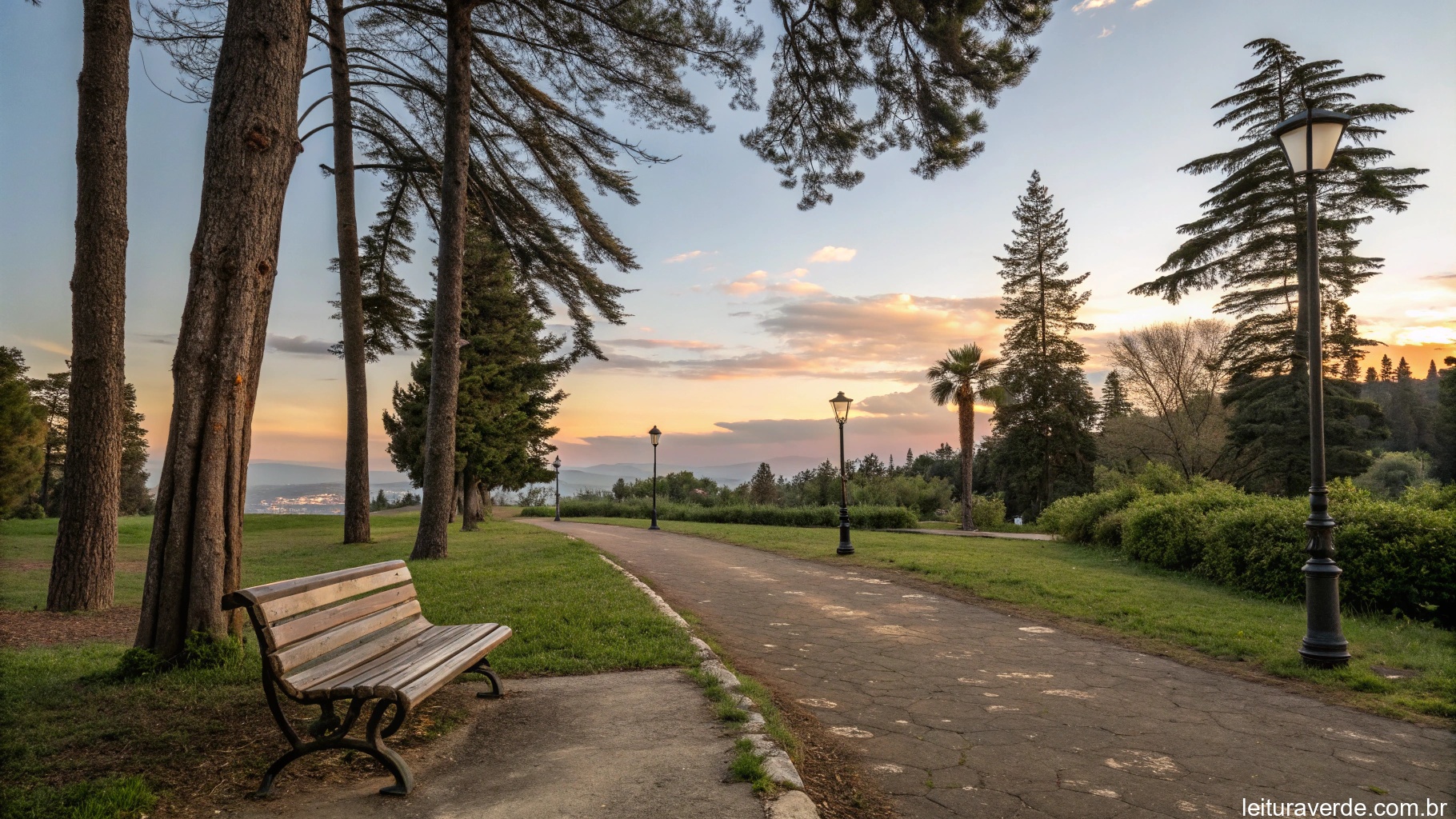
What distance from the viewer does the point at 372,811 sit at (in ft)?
10.4

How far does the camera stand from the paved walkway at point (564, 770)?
3.18 m

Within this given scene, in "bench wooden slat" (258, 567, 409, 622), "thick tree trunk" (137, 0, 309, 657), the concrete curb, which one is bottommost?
the concrete curb

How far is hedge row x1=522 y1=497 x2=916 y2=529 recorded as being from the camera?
1201 inches

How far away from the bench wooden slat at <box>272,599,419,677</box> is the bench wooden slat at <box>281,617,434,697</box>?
5cm

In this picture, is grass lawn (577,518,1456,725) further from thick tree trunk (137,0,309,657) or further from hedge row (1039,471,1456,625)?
thick tree trunk (137,0,309,657)

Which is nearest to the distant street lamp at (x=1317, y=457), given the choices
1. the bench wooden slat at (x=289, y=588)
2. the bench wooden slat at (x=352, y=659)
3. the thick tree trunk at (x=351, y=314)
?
the bench wooden slat at (x=352, y=659)

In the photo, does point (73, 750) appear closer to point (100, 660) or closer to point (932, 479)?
point (100, 660)

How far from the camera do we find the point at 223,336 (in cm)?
507

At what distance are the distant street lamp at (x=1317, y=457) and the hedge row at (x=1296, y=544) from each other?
2.99m

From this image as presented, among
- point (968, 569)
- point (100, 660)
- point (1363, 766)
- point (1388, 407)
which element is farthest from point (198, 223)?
point (1388, 407)

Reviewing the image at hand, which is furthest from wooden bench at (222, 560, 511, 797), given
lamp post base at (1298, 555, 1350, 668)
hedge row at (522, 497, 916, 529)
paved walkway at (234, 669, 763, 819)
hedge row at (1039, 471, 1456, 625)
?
hedge row at (522, 497, 916, 529)

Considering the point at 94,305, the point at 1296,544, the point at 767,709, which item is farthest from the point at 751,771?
the point at 1296,544
